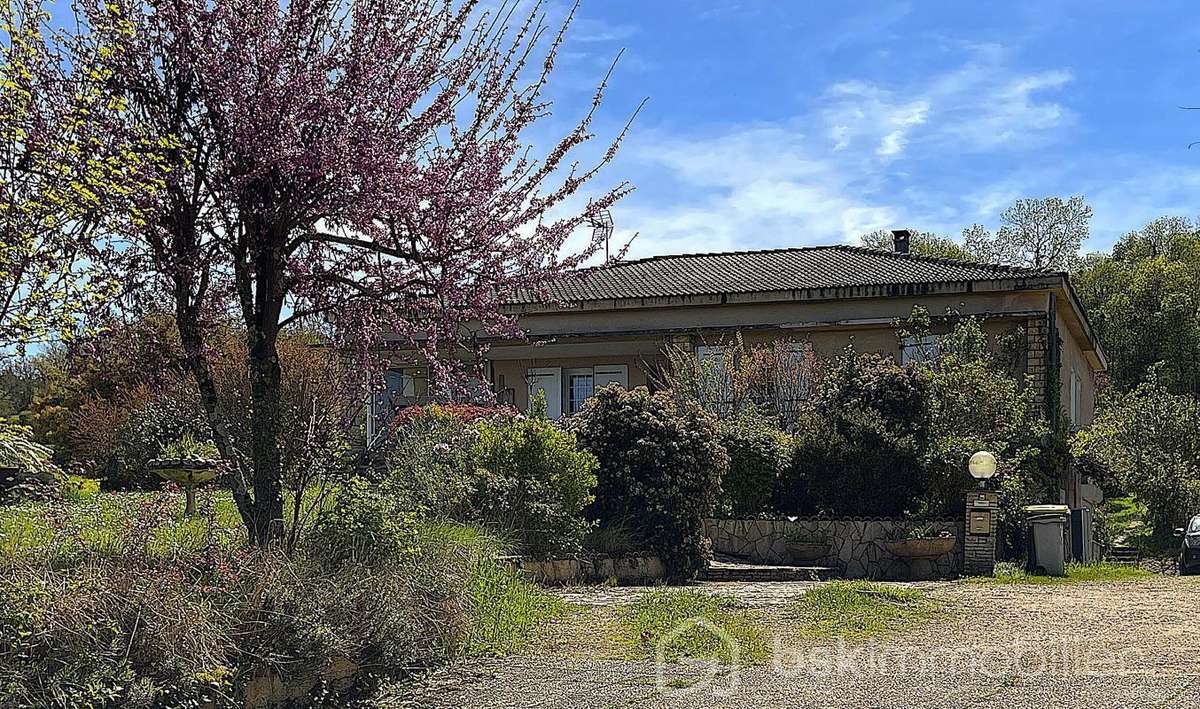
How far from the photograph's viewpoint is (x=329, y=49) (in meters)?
8.36

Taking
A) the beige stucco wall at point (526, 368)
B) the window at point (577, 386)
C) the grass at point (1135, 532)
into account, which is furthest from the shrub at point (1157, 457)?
the window at point (577, 386)

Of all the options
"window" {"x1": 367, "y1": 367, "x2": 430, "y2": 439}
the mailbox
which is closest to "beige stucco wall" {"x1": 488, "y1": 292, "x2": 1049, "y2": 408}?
"window" {"x1": 367, "y1": 367, "x2": 430, "y2": 439}

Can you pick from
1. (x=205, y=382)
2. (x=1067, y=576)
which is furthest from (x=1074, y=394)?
(x=205, y=382)

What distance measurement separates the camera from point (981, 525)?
14.9 m

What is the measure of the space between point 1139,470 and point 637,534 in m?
13.7

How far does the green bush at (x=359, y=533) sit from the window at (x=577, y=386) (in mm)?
16267

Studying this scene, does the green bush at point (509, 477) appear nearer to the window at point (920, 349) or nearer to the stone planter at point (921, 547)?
the stone planter at point (921, 547)

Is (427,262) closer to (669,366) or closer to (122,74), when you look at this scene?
(122,74)

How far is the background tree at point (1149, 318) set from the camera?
133 ft

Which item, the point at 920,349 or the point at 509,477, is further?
the point at 920,349

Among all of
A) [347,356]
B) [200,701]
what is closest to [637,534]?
[347,356]

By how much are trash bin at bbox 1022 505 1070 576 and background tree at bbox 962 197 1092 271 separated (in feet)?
115

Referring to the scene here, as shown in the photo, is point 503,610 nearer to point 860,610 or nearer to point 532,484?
point 532,484

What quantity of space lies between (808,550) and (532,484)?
4.67 meters
